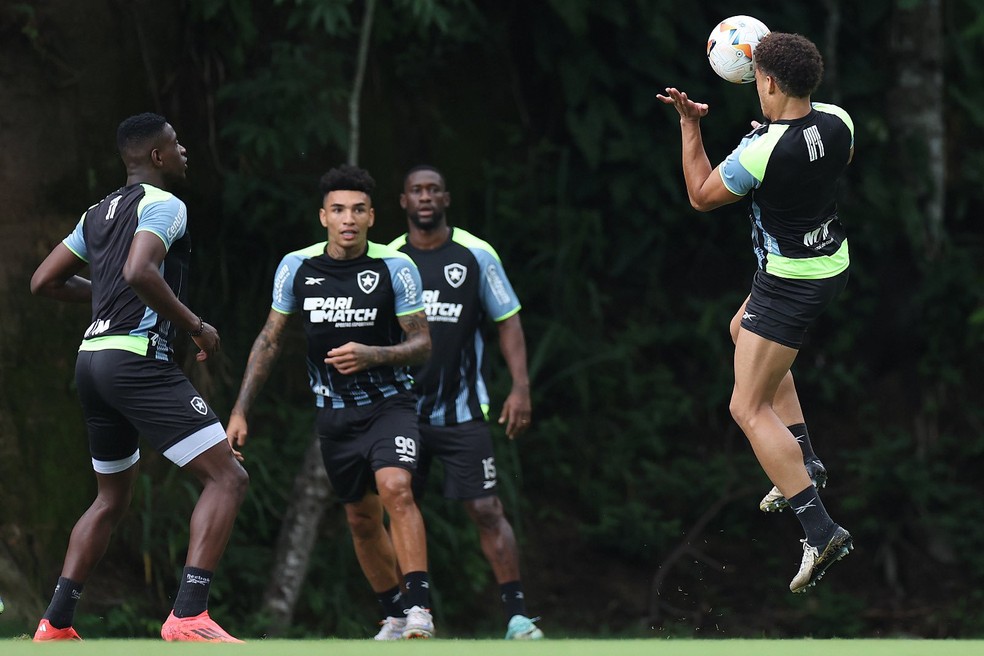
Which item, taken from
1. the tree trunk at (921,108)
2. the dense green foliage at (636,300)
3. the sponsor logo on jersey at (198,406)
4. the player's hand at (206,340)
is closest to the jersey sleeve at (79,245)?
the player's hand at (206,340)

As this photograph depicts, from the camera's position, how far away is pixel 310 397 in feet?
40.4

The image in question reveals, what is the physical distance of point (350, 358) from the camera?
7738 millimetres

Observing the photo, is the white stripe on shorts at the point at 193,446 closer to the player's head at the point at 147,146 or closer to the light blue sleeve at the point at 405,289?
the player's head at the point at 147,146

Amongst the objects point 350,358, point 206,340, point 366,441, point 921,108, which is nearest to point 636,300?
point 921,108

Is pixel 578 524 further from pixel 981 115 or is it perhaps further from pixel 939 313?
pixel 981 115

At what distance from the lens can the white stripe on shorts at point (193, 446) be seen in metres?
6.52

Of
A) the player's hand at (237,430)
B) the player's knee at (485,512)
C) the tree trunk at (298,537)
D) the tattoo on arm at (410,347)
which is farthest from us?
the tree trunk at (298,537)

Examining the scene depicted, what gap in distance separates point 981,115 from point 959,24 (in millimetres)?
955

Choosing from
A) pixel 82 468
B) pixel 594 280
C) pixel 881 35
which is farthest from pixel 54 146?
pixel 881 35

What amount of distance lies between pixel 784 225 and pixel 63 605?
12.0 ft

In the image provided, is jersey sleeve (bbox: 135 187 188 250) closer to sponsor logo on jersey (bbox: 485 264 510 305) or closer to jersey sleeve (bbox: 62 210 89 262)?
jersey sleeve (bbox: 62 210 89 262)

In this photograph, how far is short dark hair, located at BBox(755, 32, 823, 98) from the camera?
657 centimetres

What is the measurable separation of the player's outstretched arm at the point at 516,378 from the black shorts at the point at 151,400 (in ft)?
A: 9.64

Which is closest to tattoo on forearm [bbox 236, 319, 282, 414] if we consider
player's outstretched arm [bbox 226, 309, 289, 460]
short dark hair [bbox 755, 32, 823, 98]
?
player's outstretched arm [bbox 226, 309, 289, 460]
